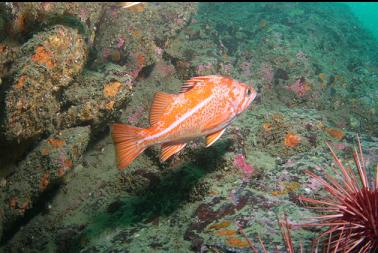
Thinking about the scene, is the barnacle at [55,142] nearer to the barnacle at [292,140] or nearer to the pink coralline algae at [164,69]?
the pink coralline algae at [164,69]

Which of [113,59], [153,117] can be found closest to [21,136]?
[153,117]

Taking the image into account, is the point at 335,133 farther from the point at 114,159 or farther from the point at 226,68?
the point at 114,159

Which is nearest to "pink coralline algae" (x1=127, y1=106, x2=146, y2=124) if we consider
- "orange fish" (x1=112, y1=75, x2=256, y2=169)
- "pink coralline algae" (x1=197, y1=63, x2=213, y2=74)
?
"pink coralline algae" (x1=197, y1=63, x2=213, y2=74)

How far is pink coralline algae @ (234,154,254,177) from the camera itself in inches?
168

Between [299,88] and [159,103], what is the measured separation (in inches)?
236

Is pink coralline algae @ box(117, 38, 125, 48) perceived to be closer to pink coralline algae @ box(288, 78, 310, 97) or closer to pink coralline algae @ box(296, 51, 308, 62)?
pink coralline algae @ box(288, 78, 310, 97)

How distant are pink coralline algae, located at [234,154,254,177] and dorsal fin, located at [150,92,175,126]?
1704 mm

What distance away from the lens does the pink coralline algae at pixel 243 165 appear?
14.0ft

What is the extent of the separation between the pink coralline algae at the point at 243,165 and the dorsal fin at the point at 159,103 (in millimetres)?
1704

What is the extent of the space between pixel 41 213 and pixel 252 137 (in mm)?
3774

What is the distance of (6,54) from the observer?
489 centimetres

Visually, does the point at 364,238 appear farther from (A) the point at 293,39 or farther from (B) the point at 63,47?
(A) the point at 293,39

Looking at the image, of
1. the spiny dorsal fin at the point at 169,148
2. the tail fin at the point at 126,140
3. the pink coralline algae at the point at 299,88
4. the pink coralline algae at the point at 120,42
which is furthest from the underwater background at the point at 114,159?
the pink coralline algae at the point at 299,88

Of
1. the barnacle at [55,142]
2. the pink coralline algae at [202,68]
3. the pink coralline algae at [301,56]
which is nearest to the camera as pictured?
the barnacle at [55,142]
